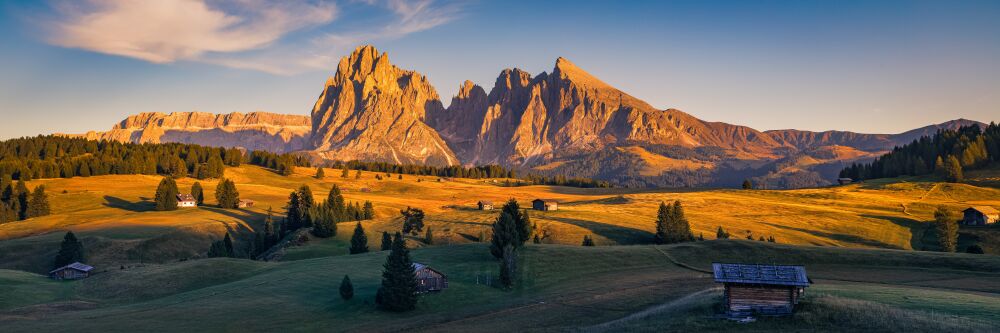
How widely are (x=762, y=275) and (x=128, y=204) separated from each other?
17316cm

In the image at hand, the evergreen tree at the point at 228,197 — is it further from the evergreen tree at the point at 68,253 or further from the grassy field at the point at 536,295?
the grassy field at the point at 536,295

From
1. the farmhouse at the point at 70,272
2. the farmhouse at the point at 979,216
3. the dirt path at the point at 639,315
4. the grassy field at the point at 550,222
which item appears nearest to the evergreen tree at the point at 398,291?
the dirt path at the point at 639,315

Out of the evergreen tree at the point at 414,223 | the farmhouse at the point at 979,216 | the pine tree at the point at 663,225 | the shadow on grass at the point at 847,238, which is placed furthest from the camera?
the farmhouse at the point at 979,216

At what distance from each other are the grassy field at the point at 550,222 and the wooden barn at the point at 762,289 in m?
70.0

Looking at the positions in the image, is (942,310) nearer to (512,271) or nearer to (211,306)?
(512,271)

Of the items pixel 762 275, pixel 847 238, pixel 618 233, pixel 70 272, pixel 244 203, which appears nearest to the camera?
pixel 762 275

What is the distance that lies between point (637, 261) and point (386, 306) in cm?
3573

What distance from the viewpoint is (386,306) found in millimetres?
65125

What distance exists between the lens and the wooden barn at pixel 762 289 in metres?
42.8

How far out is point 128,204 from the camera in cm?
16962

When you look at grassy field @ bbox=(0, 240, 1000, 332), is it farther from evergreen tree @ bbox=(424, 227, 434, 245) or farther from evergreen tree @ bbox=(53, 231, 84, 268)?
evergreen tree @ bbox=(424, 227, 434, 245)

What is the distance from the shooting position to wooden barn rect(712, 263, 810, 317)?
141 ft

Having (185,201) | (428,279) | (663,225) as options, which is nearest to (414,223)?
(663,225)

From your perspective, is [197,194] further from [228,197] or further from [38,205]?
[38,205]
